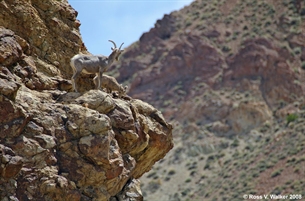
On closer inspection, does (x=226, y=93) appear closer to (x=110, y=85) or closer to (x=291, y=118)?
(x=291, y=118)

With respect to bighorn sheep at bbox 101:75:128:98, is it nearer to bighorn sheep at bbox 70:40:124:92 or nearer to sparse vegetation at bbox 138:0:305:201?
bighorn sheep at bbox 70:40:124:92

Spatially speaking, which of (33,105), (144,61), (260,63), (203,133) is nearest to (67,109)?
(33,105)

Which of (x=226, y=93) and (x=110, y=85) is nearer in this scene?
(x=110, y=85)

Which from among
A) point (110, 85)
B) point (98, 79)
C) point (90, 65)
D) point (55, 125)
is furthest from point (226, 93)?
point (55, 125)

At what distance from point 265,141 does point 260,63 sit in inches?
541

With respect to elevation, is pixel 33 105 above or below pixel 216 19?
below

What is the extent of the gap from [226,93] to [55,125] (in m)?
49.7

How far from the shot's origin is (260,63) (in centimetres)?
6419

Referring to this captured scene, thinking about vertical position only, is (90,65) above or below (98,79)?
above

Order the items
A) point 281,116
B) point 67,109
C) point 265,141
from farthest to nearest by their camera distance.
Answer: point 281,116 → point 265,141 → point 67,109

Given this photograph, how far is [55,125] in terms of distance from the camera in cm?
1468

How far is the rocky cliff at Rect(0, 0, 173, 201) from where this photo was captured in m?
13.8

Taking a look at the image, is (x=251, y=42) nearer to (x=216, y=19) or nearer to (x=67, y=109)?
(x=216, y=19)

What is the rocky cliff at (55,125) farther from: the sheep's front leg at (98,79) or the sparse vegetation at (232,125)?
the sparse vegetation at (232,125)
